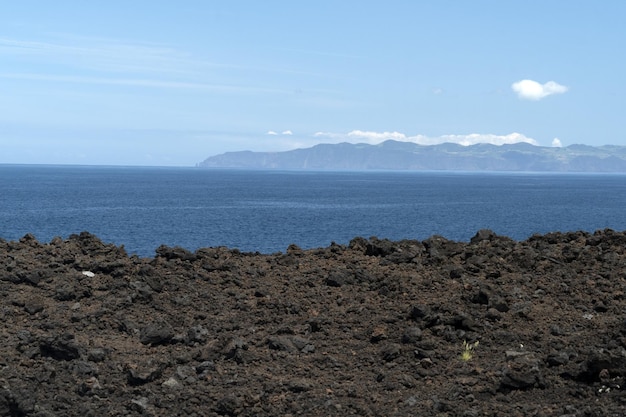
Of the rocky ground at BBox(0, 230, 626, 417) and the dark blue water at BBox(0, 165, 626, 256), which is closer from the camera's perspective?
the rocky ground at BBox(0, 230, 626, 417)

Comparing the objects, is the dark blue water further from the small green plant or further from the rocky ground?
the small green plant

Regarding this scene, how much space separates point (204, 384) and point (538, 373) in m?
4.35

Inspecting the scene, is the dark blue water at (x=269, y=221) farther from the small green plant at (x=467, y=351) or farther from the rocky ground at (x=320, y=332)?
the small green plant at (x=467, y=351)

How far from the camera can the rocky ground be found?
33.0 feet

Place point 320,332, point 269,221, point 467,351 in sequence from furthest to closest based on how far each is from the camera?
point 269,221 < point 320,332 < point 467,351

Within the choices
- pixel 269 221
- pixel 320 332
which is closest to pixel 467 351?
pixel 320 332

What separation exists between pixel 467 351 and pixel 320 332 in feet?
7.68

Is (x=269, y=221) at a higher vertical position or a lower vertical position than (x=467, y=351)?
lower

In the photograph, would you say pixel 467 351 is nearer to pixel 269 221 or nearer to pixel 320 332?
pixel 320 332

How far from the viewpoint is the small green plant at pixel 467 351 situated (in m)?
11.2

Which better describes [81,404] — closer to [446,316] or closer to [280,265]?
[446,316]

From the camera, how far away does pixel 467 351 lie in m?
11.4

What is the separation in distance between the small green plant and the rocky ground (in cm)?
5

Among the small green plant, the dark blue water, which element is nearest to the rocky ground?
the small green plant
